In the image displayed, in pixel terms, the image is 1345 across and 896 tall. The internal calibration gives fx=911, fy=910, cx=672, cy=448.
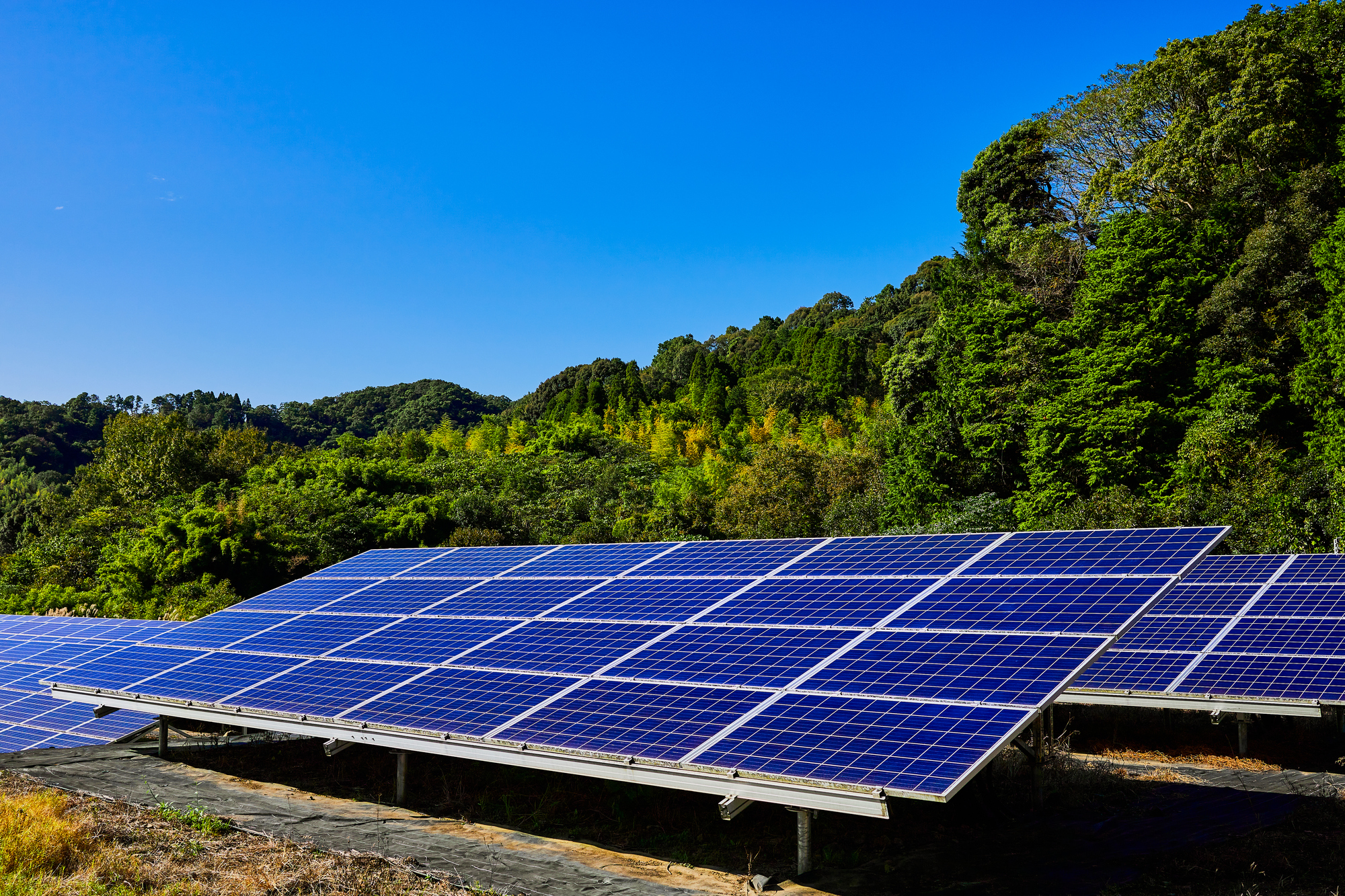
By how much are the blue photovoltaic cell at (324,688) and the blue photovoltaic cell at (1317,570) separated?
17783mm

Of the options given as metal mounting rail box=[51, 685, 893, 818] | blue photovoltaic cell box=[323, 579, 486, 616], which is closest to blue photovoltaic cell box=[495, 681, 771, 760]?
metal mounting rail box=[51, 685, 893, 818]

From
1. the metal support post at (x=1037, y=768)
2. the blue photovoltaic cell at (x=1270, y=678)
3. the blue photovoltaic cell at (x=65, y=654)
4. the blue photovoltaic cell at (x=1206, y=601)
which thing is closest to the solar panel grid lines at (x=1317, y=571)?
the blue photovoltaic cell at (x=1206, y=601)

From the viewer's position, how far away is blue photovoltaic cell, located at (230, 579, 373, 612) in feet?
63.7

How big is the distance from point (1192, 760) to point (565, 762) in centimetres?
1207

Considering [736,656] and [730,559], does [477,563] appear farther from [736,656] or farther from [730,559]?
[736,656]

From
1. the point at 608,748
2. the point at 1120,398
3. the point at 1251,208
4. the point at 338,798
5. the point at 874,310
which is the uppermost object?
the point at 874,310

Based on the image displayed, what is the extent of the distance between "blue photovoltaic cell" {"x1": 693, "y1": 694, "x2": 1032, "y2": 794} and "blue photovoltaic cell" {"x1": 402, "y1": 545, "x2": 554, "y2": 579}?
10969mm

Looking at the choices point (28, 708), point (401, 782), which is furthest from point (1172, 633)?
point (28, 708)

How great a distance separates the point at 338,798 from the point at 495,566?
7.52m

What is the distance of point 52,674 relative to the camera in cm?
1786

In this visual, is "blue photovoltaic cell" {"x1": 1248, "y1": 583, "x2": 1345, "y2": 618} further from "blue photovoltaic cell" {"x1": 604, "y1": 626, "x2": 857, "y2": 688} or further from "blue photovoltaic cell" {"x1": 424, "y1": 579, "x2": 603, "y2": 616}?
"blue photovoltaic cell" {"x1": 424, "y1": 579, "x2": 603, "y2": 616}

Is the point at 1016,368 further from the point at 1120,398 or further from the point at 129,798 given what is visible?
the point at 129,798

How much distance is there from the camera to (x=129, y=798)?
12367 mm

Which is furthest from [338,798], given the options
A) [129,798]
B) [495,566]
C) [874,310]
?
[874,310]
